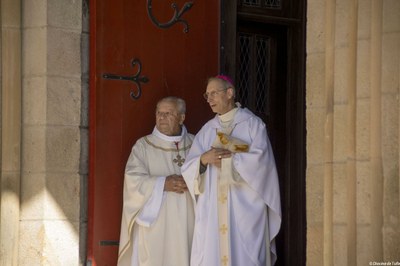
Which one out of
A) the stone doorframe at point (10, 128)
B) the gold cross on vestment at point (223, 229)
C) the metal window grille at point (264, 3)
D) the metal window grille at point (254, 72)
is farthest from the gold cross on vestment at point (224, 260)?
Answer: the metal window grille at point (264, 3)

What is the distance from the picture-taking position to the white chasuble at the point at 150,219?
10398mm

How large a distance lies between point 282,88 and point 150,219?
223 centimetres

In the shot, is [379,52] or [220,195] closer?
[379,52]

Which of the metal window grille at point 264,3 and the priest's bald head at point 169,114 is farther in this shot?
the metal window grille at point 264,3

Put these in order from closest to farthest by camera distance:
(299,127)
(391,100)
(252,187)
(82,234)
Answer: (391,100) → (252,187) → (82,234) → (299,127)

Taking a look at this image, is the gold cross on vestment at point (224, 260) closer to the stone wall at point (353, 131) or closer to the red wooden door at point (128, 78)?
the stone wall at point (353, 131)

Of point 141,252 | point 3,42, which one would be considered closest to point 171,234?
point 141,252

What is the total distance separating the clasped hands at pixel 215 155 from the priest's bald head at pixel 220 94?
38cm

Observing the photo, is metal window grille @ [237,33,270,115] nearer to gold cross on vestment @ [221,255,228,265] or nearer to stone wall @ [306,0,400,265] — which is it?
gold cross on vestment @ [221,255,228,265]

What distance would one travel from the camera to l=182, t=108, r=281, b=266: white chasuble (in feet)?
32.8

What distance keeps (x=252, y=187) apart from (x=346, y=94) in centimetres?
116

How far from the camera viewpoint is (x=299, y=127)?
1199cm

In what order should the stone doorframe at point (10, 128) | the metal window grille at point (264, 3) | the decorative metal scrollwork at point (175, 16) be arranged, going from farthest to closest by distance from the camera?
the metal window grille at point (264, 3)
the decorative metal scrollwork at point (175, 16)
the stone doorframe at point (10, 128)

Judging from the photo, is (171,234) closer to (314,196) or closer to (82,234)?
(82,234)
